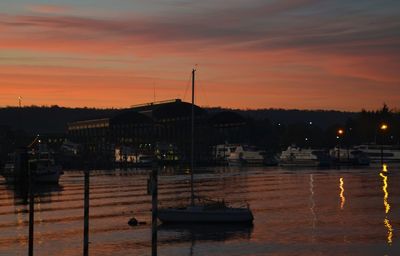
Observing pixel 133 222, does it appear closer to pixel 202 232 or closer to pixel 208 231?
pixel 202 232

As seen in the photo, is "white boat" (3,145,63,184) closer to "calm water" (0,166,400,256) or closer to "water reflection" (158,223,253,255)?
"calm water" (0,166,400,256)

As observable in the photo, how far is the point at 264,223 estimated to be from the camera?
70.0m

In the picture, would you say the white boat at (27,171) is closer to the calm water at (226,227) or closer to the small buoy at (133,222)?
the calm water at (226,227)

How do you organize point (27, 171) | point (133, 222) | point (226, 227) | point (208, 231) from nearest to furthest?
point (208, 231) < point (226, 227) < point (133, 222) < point (27, 171)

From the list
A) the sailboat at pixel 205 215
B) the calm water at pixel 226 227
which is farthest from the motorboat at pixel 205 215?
the calm water at pixel 226 227

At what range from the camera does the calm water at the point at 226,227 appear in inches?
2221

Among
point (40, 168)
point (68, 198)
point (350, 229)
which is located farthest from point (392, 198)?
point (40, 168)

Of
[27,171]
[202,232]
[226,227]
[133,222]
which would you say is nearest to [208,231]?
[202,232]

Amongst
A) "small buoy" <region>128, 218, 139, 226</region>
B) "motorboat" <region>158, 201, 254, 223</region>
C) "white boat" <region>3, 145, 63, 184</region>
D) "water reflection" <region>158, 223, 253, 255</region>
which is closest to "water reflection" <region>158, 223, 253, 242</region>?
"water reflection" <region>158, 223, 253, 255</region>

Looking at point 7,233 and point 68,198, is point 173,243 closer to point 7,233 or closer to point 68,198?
point 7,233

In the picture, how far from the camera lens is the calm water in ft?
185

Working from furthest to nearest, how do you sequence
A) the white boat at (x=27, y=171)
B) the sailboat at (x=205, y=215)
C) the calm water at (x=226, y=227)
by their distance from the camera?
the white boat at (x=27, y=171) → the sailboat at (x=205, y=215) → the calm water at (x=226, y=227)

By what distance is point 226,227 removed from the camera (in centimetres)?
6625

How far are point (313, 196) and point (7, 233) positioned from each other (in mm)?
48381
